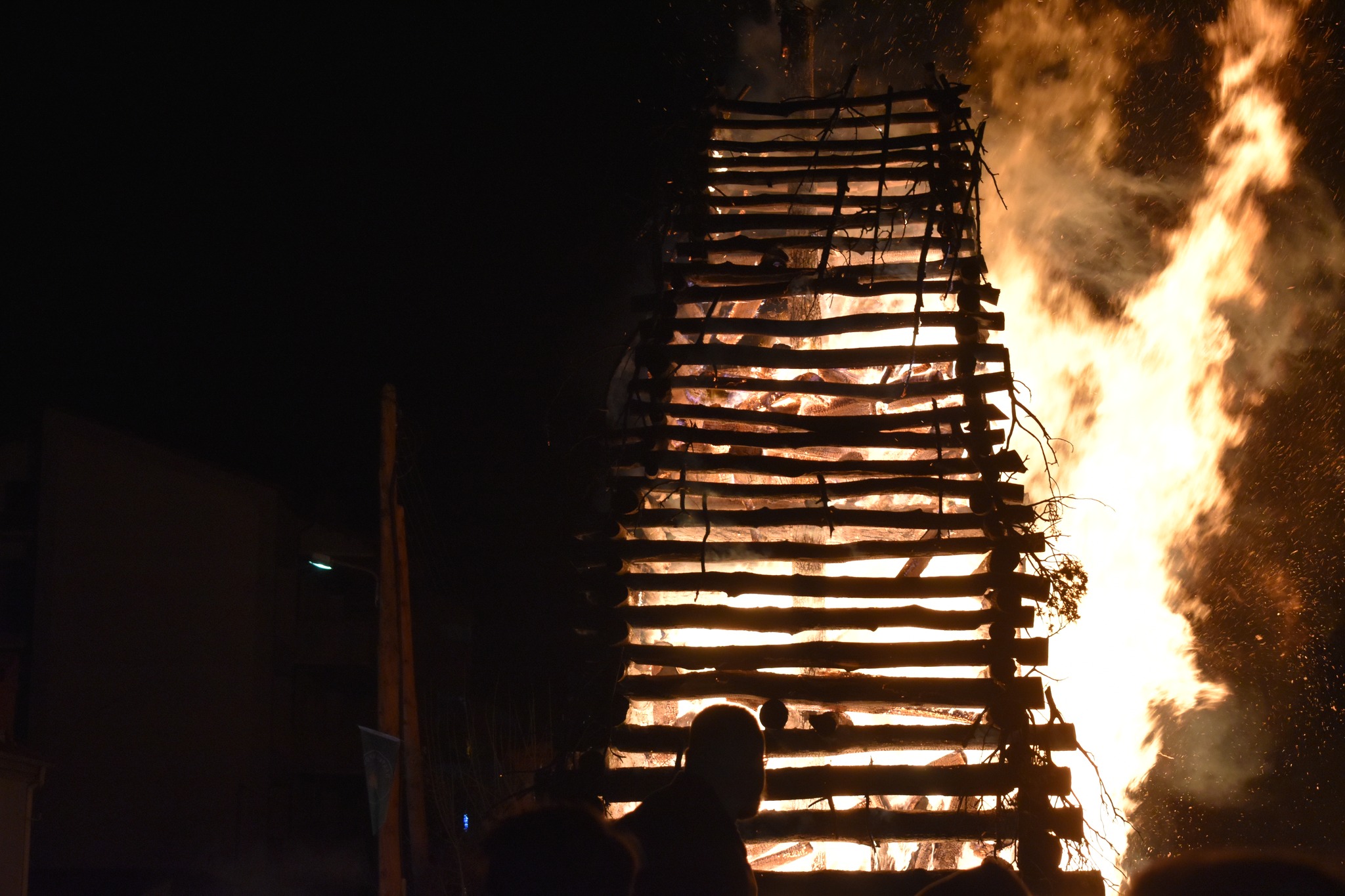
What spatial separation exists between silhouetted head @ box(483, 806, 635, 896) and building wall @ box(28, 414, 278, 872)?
23337 mm

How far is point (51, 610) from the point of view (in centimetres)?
2264

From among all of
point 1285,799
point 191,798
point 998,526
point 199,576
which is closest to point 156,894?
point 191,798

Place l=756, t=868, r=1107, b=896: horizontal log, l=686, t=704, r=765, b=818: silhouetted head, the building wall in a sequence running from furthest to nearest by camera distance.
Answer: the building wall, l=756, t=868, r=1107, b=896: horizontal log, l=686, t=704, r=765, b=818: silhouetted head

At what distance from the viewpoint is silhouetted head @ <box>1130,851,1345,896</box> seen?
6.48 ft

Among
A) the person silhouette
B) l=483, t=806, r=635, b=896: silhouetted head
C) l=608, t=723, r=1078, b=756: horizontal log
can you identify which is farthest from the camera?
l=608, t=723, r=1078, b=756: horizontal log

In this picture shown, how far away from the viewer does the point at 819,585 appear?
7.69 meters

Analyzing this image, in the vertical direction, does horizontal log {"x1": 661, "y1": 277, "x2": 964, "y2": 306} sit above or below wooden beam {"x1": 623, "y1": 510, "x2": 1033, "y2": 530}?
above

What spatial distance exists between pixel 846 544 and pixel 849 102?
188 inches

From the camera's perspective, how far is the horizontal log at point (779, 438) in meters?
8.06

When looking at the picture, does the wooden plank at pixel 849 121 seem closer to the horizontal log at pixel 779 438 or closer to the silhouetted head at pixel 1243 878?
the horizontal log at pixel 779 438

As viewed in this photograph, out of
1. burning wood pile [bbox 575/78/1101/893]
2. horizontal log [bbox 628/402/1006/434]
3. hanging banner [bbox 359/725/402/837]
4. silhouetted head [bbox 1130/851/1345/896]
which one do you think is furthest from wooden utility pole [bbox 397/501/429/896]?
silhouetted head [bbox 1130/851/1345/896]

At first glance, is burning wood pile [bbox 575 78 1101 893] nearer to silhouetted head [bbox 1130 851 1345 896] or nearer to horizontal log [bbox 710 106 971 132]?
horizontal log [bbox 710 106 971 132]

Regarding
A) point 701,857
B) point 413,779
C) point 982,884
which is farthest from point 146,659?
point 982,884

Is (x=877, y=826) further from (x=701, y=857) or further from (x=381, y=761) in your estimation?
(x=381, y=761)
